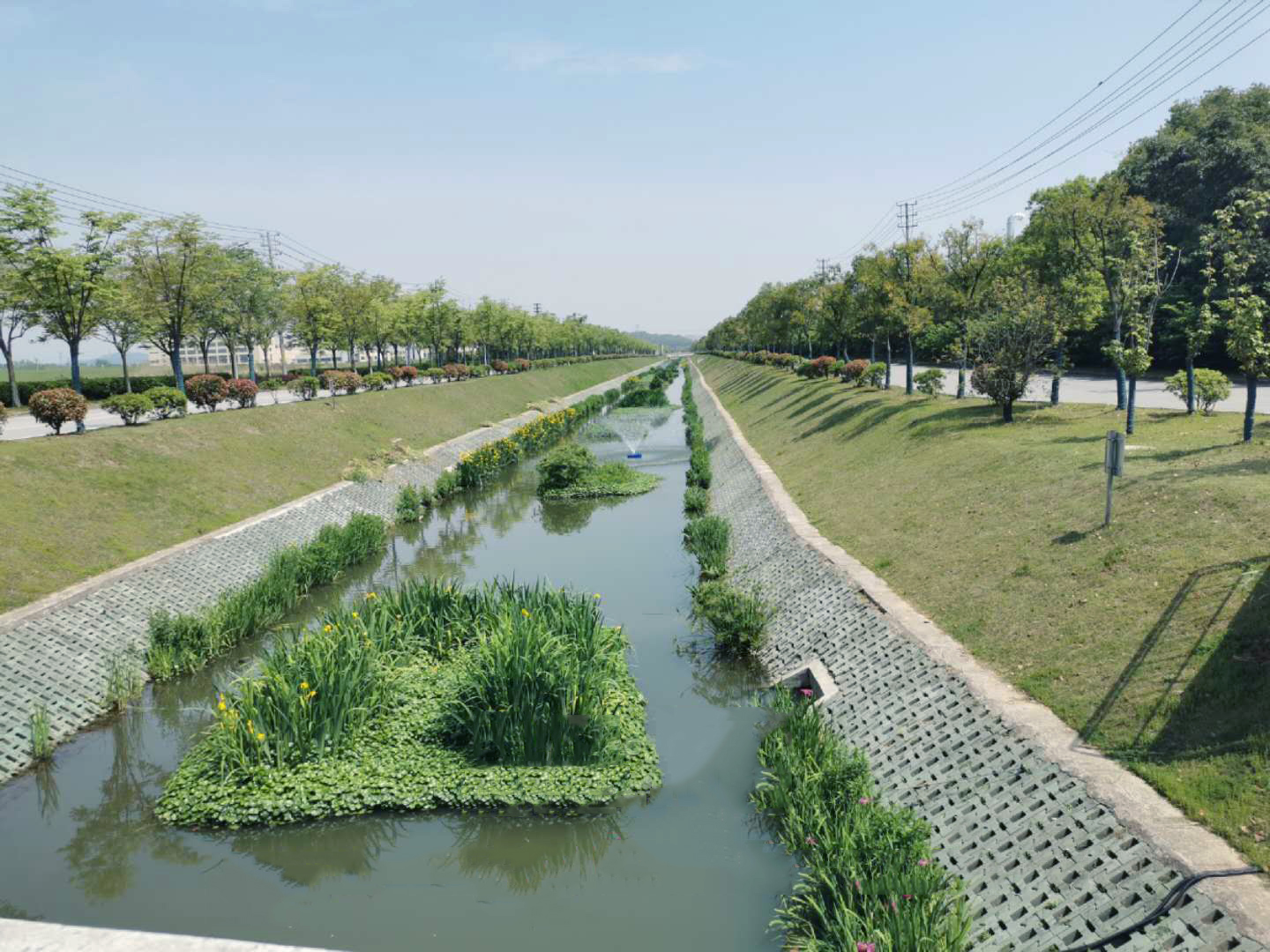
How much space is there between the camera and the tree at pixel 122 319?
26.1 meters

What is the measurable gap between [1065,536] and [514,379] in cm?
5377

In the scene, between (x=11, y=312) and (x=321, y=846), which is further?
(x=11, y=312)

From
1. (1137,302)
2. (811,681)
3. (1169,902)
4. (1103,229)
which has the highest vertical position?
(1103,229)

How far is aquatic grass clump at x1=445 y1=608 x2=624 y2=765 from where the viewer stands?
28.7 feet

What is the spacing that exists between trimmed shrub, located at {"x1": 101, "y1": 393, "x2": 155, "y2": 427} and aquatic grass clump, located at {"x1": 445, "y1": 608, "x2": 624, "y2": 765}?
1794 cm

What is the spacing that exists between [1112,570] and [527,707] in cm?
Answer: 703

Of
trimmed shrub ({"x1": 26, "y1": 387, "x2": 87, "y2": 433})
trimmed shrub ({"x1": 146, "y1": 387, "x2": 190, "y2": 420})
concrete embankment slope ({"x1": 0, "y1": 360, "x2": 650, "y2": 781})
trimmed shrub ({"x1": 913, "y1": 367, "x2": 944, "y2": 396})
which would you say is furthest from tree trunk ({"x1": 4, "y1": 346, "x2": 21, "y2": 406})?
trimmed shrub ({"x1": 913, "y1": 367, "x2": 944, "y2": 396})

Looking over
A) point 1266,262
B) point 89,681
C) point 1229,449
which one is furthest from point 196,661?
point 1266,262

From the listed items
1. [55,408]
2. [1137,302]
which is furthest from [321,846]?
[1137,302]

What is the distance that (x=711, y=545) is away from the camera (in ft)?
54.2

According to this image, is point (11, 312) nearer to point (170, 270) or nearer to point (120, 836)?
point (170, 270)

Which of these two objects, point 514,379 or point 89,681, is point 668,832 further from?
point 514,379

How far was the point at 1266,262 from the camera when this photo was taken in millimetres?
30812

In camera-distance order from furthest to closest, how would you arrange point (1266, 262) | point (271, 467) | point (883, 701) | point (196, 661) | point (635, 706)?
point (1266, 262) < point (271, 467) < point (196, 661) < point (635, 706) < point (883, 701)
